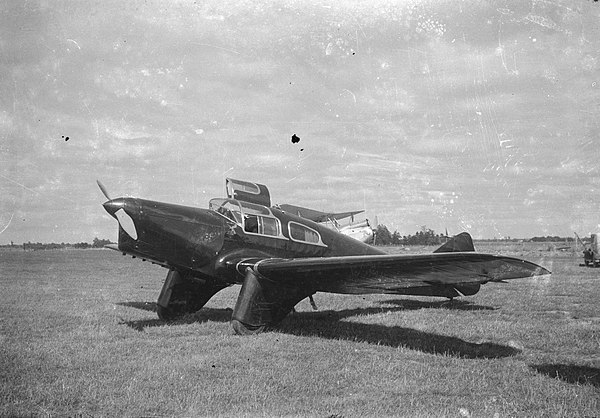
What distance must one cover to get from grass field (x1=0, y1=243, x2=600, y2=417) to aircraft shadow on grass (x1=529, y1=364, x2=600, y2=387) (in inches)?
0.9

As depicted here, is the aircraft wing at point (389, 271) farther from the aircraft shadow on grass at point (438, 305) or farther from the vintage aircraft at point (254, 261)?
the aircraft shadow on grass at point (438, 305)

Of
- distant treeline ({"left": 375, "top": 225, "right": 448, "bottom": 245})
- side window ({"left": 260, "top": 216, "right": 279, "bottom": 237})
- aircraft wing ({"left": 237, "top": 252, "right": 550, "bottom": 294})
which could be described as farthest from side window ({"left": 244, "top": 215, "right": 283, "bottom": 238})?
distant treeline ({"left": 375, "top": 225, "right": 448, "bottom": 245})

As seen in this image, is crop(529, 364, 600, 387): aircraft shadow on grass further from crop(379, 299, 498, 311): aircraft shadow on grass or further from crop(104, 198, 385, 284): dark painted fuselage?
crop(379, 299, 498, 311): aircraft shadow on grass

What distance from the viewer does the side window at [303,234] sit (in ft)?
30.8

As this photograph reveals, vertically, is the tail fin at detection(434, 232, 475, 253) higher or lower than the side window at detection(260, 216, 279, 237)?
lower

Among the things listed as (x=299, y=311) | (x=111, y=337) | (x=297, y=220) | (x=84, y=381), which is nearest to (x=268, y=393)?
(x=84, y=381)

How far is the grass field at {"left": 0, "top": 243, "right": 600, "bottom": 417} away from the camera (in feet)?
14.0

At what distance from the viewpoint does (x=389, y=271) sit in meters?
6.98

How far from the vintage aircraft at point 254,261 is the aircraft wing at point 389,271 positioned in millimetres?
15

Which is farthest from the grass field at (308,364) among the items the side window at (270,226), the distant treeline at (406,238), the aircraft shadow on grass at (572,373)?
the distant treeline at (406,238)

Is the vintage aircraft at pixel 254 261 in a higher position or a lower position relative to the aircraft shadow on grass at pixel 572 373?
higher

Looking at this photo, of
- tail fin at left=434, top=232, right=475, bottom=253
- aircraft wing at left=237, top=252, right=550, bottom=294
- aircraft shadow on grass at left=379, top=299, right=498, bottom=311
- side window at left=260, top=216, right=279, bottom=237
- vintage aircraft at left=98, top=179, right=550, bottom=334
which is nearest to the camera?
aircraft wing at left=237, top=252, right=550, bottom=294

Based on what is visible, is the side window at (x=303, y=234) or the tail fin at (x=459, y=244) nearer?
the side window at (x=303, y=234)

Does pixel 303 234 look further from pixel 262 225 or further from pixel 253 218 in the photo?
pixel 253 218
